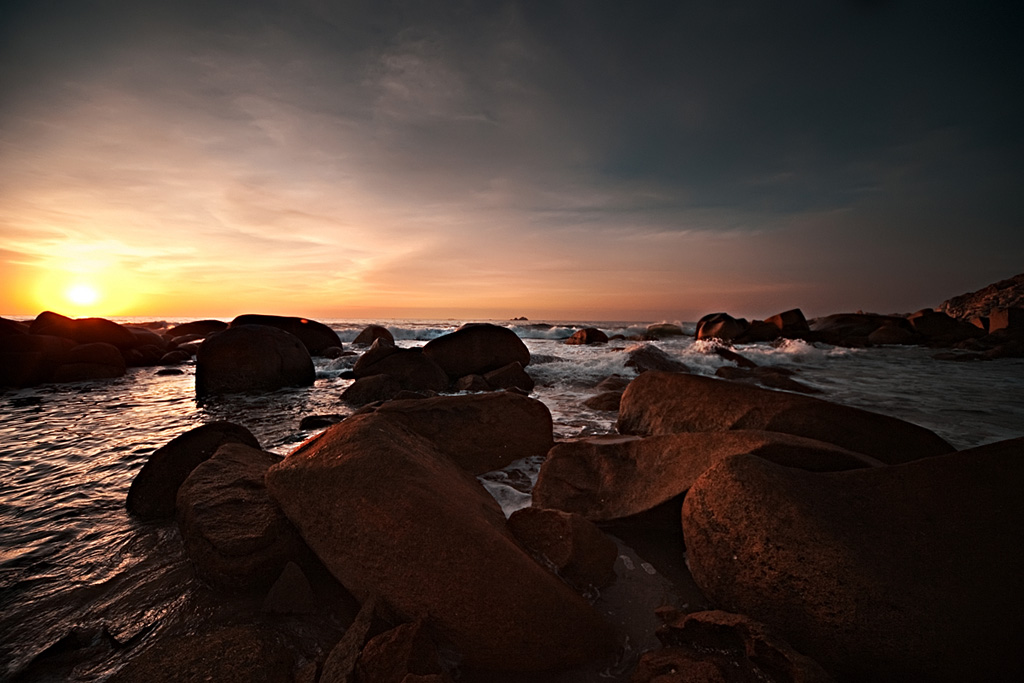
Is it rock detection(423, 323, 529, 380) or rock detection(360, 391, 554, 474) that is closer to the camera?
rock detection(360, 391, 554, 474)

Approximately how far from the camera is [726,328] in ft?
80.9

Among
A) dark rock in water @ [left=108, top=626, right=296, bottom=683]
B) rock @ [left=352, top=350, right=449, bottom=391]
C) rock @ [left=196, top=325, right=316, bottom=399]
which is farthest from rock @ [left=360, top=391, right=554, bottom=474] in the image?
rock @ [left=196, top=325, right=316, bottom=399]

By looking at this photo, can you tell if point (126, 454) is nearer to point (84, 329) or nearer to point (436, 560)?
point (436, 560)

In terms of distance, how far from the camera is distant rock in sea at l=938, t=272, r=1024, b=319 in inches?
1464

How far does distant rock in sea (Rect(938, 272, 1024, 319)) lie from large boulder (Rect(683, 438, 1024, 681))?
166 feet

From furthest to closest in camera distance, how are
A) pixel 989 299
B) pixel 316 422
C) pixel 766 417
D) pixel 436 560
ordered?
pixel 989 299, pixel 316 422, pixel 766 417, pixel 436 560

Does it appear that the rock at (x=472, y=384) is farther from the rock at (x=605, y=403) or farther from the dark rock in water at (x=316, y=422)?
the dark rock in water at (x=316, y=422)

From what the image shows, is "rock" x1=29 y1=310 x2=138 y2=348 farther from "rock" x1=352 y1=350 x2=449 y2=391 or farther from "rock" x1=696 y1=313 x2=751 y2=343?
"rock" x1=696 y1=313 x2=751 y2=343

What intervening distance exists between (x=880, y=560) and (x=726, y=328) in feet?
84.0

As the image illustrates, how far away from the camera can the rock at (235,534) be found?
2.20 meters

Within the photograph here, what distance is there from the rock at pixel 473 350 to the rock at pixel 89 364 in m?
7.92

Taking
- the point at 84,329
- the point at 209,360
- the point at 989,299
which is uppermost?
the point at 989,299

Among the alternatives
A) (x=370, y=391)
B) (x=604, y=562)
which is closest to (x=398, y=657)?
(x=604, y=562)

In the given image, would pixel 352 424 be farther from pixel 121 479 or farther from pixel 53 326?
pixel 53 326
